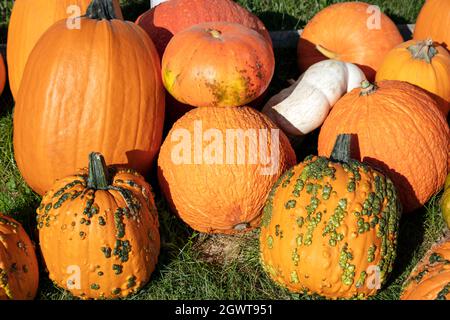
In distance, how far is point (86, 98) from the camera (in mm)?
3389

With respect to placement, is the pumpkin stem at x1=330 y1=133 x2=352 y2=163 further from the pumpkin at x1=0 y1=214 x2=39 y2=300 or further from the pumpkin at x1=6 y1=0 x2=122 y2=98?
the pumpkin at x1=6 y1=0 x2=122 y2=98

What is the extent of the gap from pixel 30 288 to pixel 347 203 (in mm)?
1564

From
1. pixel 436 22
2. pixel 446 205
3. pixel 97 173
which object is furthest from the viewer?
pixel 436 22

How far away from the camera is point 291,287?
10.0ft

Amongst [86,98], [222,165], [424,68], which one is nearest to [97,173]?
[86,98]

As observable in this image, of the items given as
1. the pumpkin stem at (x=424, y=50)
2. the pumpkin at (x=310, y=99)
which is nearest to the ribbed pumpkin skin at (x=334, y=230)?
the pumpkin at (x=310, y=99)

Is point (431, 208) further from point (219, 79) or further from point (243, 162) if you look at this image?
point (219, 79)

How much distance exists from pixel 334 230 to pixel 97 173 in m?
1.17

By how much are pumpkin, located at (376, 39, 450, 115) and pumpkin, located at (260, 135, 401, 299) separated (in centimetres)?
114

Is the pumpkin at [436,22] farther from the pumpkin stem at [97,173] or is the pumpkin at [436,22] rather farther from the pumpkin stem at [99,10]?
the pumpkin stem at [97,173]

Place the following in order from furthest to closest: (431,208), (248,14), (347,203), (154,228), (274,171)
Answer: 1. (248,14)
2. (431,208)
3. (274,171)
4. (154,228)
5. (347,203)

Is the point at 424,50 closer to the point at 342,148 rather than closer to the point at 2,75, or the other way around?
the point at 342,148

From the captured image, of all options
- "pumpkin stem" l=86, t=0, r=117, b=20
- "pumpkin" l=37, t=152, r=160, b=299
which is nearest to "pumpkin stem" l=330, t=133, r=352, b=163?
"pumpkin" l=37, t=152, r=160, b=299
